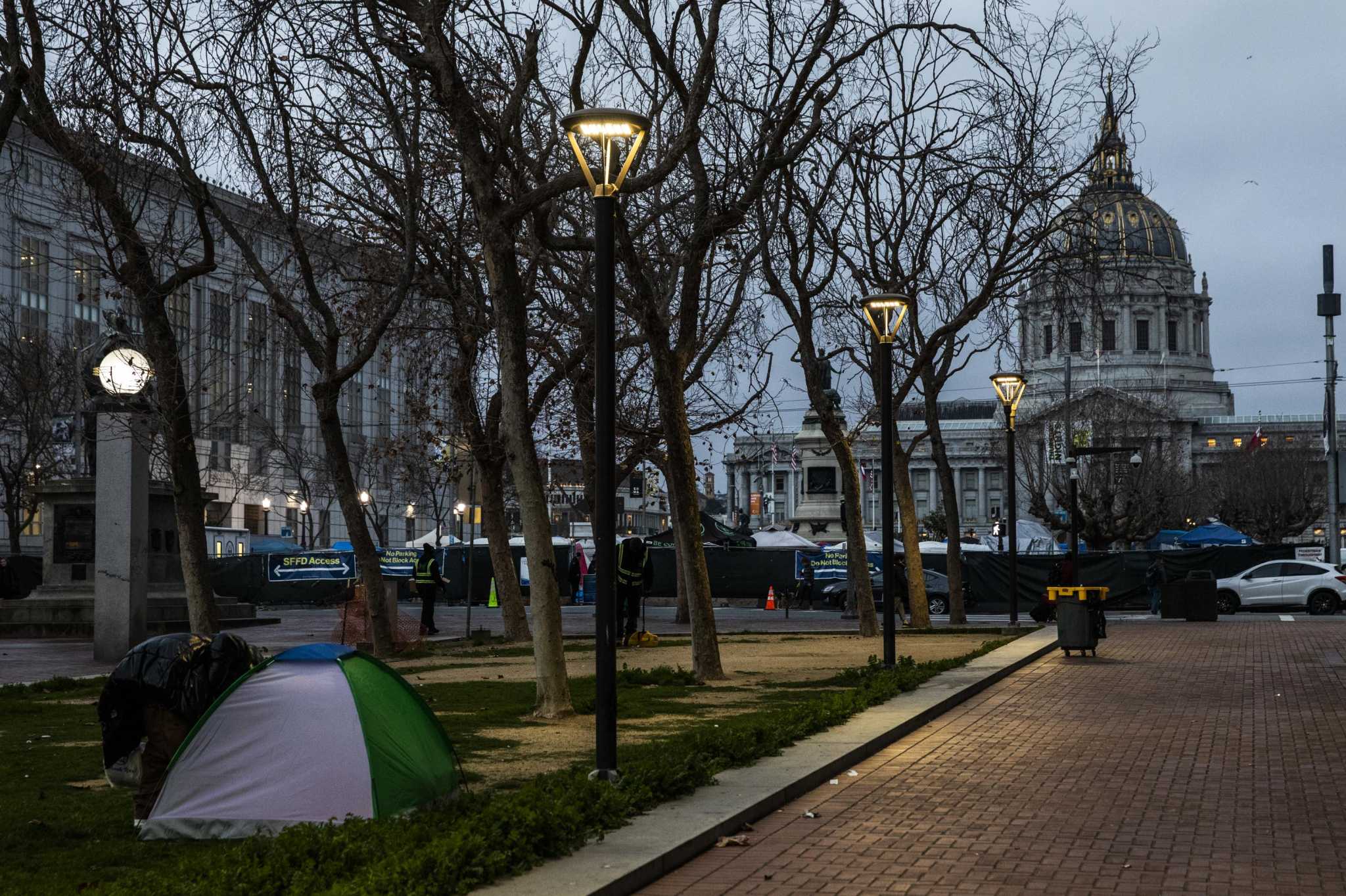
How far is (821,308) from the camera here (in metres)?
33.7

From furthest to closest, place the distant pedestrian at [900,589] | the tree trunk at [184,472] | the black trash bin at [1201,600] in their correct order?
the black trash bin at [1201,600]
the distant pedestrian at [900,589]
the tree trunk at [184,472]

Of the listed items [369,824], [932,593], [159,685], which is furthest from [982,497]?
[369,824]

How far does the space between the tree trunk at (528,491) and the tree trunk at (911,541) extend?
56.0 feet

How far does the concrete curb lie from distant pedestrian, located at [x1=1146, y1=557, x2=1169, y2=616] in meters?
26.2

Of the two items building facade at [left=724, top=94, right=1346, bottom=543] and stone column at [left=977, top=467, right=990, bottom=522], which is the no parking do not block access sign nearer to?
building facade at [left=724, top=94, right=1346, bottom=543]

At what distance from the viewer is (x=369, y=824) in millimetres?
8203

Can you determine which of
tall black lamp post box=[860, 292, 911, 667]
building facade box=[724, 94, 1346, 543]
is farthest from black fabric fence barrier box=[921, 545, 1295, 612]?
building facade box=[724, 94, 1346, 543]

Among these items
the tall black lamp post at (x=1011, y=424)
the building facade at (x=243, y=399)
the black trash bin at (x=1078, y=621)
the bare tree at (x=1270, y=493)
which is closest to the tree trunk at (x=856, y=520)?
the tall black lamp post at (x=1011, y=424)

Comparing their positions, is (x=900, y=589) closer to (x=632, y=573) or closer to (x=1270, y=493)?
(x=632, y=573)

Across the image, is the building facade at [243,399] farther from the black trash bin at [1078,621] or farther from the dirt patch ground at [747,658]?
the black trash bin at [1078,621]

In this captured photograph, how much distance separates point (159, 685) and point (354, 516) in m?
14.2

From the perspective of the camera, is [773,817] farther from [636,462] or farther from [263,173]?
[636,462]

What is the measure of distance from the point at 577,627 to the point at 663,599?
14.0m

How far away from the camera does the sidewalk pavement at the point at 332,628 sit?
73.4ft
